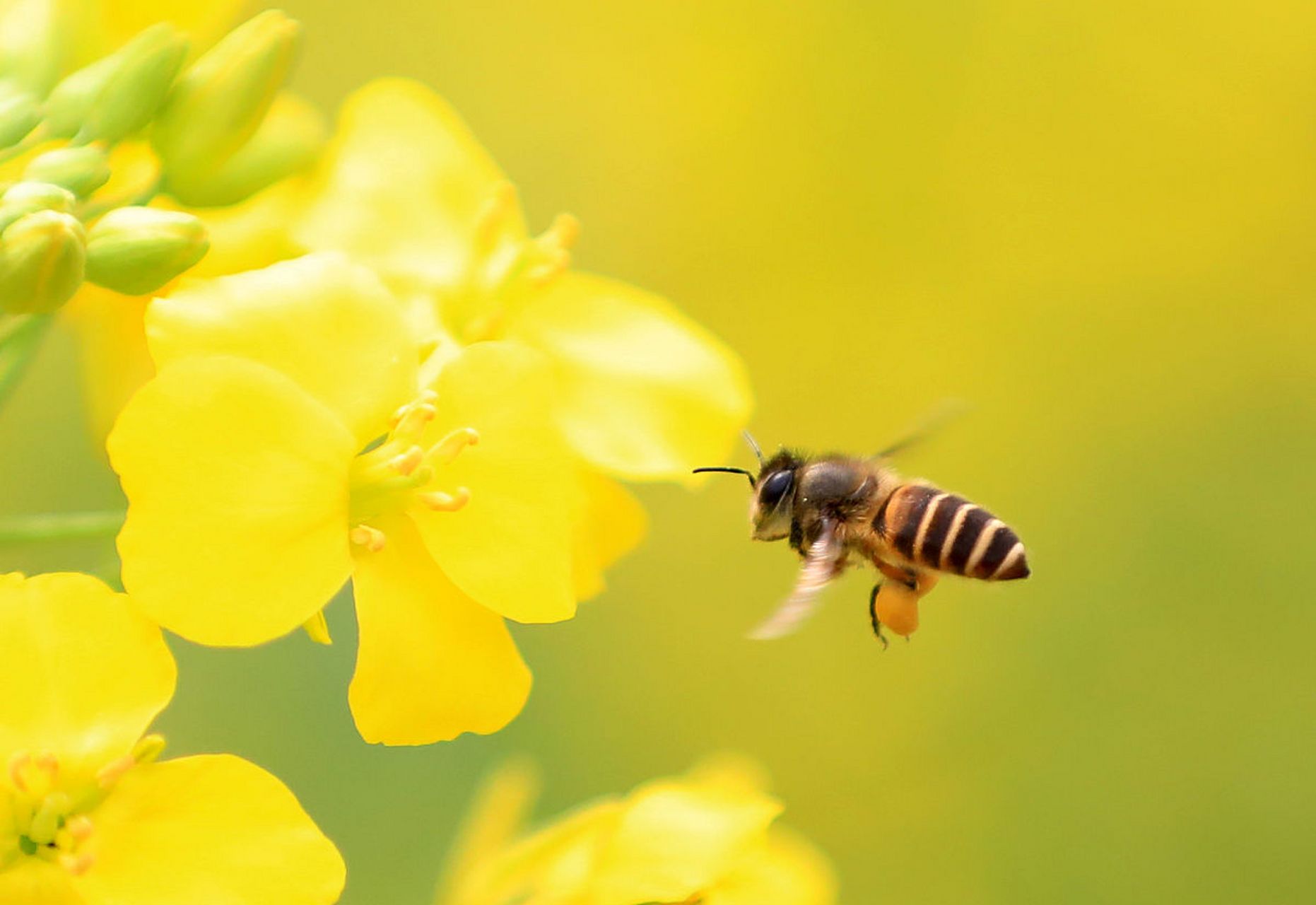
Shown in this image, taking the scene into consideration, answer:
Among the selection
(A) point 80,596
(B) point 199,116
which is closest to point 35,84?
(B) point 199,116

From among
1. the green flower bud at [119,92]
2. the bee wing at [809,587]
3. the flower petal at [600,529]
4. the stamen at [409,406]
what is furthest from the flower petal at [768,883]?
the green flower bud at [119,92]

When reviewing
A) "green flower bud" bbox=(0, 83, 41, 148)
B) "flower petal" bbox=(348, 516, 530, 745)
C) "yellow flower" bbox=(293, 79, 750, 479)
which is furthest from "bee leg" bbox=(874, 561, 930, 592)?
"green flower bud" bbox=(0, 83, 41, 148)

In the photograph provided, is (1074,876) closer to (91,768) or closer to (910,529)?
(910,529)

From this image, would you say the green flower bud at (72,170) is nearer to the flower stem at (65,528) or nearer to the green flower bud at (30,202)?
the green flower bud at (30,202)

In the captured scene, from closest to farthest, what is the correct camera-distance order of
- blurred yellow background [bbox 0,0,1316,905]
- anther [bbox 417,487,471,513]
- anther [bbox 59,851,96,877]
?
1. anther [bbox 59,851,96,877]
2. anther [bbox 417,487,471,513]
3. blurred yellow background [bbox 0,0,1316,905]

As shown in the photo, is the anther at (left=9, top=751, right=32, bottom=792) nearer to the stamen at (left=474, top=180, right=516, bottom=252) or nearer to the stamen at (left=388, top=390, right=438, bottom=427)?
the stamen at (left=388, top=390, right=438, bottom=427)
